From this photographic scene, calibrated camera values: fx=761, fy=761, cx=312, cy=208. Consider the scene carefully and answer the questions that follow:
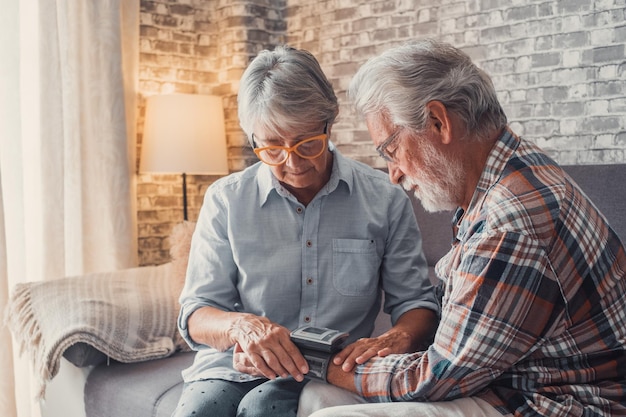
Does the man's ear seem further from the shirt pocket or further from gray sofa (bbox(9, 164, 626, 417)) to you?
gray sofa (bbox(9, 164, 626, 417))

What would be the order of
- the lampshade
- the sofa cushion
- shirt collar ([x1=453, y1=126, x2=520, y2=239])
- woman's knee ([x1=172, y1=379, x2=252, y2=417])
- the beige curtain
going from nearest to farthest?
shirt collar ([x1=453, y1=126, x2=520, y2=239]) < woman's knee ([x1=172, y1=379, x2=252, y2=417]) < the sofa cushion < the beige curtain < the lampshade

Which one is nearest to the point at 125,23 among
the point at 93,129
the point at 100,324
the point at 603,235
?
the point at 93,129

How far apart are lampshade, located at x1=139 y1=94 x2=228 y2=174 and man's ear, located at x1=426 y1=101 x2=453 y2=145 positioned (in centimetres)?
218

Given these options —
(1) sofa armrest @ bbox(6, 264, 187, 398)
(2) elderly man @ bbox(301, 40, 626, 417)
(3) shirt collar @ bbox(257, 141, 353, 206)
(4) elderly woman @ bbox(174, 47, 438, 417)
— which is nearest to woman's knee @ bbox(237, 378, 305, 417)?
(4) elderly woman @ bbox(174, 47, 438, 417)

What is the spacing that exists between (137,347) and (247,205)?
0.96m

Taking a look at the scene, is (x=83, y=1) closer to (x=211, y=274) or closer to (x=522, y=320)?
(x=211, y=274)

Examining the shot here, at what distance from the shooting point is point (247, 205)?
6.21 ft

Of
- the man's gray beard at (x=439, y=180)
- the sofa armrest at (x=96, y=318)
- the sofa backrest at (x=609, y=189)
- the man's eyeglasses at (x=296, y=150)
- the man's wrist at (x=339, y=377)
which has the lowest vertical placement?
the sofa armrest at (x=96, y=318)

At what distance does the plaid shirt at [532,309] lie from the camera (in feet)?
4.36

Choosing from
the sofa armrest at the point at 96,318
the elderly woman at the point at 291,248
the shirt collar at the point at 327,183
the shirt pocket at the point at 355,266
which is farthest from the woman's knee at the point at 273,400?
the sofa armrest at the point at 96,318

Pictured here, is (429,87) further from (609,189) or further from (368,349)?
(609,189)

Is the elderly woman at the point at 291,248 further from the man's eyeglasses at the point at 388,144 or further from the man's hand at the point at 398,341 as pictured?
the man's eyeglasses at the point at 388,144

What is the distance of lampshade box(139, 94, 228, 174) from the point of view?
3508 mm

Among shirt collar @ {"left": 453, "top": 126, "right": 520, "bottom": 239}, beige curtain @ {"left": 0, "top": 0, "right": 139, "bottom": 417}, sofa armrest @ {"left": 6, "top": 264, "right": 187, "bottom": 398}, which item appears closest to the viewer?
shirt collar @ {"left": 453, "top": 126, "right": 520, "bottom": 239}
